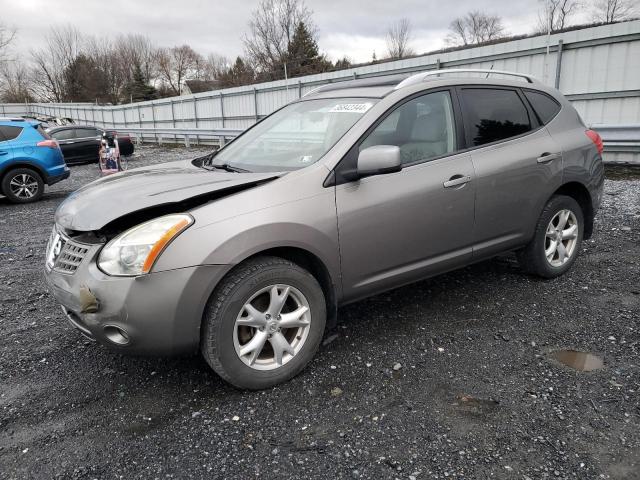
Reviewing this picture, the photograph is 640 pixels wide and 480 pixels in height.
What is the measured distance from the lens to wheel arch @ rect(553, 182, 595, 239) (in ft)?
13.8

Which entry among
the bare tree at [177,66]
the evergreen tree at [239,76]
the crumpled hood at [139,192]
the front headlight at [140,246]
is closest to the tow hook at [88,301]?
the front headlight at [140,246]

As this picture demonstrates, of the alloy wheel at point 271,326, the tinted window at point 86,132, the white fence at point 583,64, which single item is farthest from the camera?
the tinted window at point 86,132

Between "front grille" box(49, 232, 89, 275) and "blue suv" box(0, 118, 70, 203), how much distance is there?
8146mm

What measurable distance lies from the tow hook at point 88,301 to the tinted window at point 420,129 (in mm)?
1761

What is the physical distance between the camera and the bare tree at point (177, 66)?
75375 mm

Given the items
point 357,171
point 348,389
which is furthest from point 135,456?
point 357,171

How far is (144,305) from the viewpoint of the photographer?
7.82 ft

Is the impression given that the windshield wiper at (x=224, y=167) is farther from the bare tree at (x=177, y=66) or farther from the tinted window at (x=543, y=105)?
the bare tree at (x=177, y=66)

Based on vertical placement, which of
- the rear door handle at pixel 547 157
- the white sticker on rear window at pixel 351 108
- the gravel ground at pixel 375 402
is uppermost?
the white sticker on rear window at pixel 351 108

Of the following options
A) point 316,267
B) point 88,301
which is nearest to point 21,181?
point 88,301

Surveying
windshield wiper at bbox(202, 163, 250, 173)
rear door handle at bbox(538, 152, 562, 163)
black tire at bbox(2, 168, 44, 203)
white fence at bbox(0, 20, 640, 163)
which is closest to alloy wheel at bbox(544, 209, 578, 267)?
rear door handle at bbox(538, 152, 562, 163)

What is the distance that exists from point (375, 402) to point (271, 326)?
0.71 metres

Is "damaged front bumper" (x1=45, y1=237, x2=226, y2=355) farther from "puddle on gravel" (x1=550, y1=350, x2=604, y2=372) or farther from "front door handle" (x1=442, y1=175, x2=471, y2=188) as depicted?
"puddle on gravel" (x1=550, y1=350, x2=604, y2=372)

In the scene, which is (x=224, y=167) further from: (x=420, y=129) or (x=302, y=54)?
(x=302, y=54)
